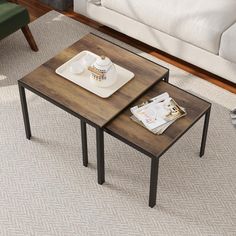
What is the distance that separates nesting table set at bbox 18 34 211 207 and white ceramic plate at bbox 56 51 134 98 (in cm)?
2

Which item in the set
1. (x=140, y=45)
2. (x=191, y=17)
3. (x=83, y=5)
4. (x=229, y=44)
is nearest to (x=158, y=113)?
(x=229, y=44)

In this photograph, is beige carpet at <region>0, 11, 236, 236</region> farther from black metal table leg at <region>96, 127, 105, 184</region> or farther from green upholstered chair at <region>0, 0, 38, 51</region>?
green upholstered chair at <region>0, 0, 38, 51</region>

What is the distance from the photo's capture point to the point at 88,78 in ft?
10.3

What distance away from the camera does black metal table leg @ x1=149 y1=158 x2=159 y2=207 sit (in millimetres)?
2803

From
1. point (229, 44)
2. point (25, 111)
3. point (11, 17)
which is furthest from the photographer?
point (11, 17)

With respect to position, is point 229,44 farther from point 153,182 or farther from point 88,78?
point 153,182

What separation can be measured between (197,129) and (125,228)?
86 centimetres

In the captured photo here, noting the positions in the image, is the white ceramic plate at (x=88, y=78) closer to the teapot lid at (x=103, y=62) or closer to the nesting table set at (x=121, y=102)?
the nesting table set at (x=121, y=102)

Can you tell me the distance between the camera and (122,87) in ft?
10.2

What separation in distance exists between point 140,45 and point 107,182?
4.36 feet

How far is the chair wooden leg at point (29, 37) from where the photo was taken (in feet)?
13.1

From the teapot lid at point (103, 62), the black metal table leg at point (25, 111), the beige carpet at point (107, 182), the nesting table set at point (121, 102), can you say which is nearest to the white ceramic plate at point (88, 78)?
the nesting table set at point (121, 102)

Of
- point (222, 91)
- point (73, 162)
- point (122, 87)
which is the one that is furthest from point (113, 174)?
point (222, 91)

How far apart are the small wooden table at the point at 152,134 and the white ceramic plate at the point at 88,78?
5.3 inches
